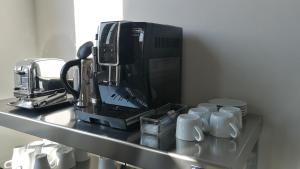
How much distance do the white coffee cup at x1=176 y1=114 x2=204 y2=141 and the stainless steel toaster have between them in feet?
2.05

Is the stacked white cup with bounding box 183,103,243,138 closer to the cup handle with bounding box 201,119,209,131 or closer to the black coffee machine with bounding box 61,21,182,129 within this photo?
Result: the cup handle with bounding box 201,119,209,131

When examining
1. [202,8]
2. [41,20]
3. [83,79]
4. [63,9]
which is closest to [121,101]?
[83,79]

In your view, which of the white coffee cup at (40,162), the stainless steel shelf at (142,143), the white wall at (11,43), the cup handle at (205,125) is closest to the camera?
the stainless steel shelf at (142,143)

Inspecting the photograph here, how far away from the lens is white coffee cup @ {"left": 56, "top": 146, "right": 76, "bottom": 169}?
1.16 meters

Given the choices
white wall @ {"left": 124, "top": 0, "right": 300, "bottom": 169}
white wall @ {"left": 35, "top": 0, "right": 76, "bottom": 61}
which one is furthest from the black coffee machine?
white wall @ {"left": 35, "top": 0, "right": 76, "bottom": 61}

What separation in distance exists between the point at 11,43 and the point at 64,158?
0.81 metres

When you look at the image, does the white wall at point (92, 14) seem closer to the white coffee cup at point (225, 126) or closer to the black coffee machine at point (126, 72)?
the black coffee machine at point (126, 72)

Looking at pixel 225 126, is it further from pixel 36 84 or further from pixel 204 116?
pixel 36 84

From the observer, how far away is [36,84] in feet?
3.86

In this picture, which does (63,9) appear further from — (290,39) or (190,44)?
(290,39)

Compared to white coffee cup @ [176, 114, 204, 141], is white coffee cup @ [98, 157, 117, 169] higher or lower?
lower

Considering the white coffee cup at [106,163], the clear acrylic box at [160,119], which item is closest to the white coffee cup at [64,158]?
the white coffee cup at [106,163]

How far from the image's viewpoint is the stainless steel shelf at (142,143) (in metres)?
0.66

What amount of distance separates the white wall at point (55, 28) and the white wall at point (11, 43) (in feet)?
0.18
